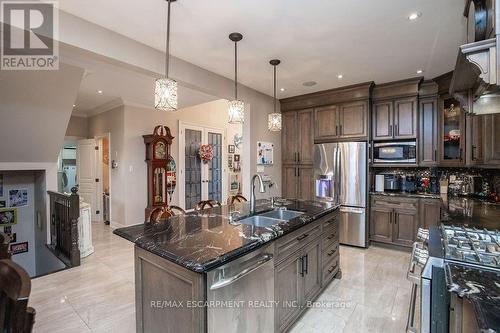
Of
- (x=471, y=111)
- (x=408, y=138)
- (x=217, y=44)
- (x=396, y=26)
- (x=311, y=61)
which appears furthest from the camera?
(x=408, y=138)

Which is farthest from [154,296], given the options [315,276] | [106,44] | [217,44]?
[217,44]

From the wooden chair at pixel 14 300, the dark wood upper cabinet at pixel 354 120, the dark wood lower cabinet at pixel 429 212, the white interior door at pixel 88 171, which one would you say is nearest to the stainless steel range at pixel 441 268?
the wooden chair at pixel 14 300

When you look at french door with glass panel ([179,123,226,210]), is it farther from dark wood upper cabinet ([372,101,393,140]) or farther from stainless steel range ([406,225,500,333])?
stainless steel range ([406,225,500,333])

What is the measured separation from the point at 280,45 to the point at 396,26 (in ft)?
3.69

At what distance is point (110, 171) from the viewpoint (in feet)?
18.1

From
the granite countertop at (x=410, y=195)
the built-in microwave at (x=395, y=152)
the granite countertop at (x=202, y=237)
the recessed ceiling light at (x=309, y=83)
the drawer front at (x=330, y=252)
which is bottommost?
the drawer front at (x=330, y=252)

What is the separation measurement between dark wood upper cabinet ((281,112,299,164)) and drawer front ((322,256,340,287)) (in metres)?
2.35

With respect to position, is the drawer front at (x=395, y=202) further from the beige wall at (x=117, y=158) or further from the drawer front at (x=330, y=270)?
the beige wall at (x=117, y=158)

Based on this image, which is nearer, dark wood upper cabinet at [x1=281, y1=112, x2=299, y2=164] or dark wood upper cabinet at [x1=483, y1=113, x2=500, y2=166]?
dark wood upper cabinet at [x1=483, y1=113, x2=500, y2=166]

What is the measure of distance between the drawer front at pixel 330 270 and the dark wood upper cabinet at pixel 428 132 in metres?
2.32

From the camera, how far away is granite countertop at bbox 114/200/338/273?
1.35 meters

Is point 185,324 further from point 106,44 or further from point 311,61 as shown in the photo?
point 311,61

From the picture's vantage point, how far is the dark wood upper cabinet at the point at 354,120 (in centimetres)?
417

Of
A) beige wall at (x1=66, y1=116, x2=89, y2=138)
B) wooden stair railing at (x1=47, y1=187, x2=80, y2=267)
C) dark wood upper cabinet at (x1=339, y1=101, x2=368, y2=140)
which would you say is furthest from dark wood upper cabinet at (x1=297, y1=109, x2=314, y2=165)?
beige wall at (x1=66, y1=116, x2=89, y2=138)
